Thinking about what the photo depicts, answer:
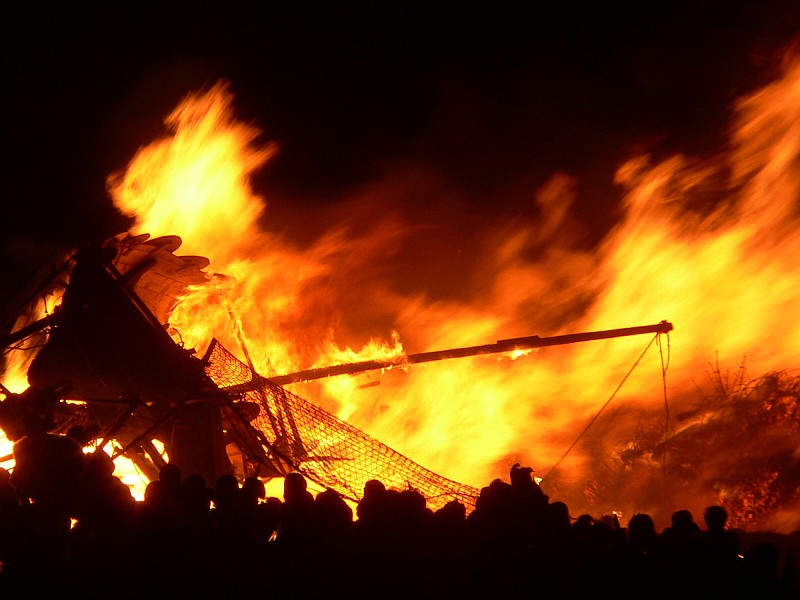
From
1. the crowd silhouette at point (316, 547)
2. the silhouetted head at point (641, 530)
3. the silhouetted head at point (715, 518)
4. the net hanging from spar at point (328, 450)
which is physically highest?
the net hanging from spar at point (328, 450)

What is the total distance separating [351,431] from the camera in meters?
7.08

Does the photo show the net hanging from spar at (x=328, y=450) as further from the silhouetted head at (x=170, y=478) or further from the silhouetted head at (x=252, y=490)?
the silhouetted head at (x=170, y=478)

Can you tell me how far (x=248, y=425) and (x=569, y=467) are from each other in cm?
1836

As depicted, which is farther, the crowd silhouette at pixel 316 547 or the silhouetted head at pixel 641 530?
the silhouetted head at pixel 641 530

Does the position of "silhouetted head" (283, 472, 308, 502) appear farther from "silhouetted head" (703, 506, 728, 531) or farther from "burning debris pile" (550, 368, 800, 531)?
"burning debris pile" (550, 368, 800, 531)

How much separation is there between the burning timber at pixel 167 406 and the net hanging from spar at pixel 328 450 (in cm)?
1

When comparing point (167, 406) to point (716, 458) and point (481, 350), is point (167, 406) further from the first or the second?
point (716, 458)

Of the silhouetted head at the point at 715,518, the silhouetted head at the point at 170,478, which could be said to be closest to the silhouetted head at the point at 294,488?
the silhouetted head at the point at 170,478

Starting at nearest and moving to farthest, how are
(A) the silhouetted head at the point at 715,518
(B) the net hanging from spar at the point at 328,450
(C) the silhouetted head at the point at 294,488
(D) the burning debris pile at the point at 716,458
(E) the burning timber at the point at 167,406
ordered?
(C) the silhouetted head at the point at 294,488, (A) the silhouetted head at the point at 715,518, (B) the net hanging from spar at the point at 328,450, (E) the burning timber at the point at 167,406, (D) the burning debris pile at the point at 716,458

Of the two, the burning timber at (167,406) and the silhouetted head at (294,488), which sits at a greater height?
the burning timber at (167,406)

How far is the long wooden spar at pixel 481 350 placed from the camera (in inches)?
345

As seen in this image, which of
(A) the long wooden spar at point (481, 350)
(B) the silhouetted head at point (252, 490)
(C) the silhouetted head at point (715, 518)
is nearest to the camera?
(B) the silhouetted head at point (252, 490)

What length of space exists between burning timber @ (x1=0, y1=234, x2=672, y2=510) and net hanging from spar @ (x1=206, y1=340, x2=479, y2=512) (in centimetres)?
1

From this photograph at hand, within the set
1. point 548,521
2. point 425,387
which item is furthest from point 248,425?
point 425,387
